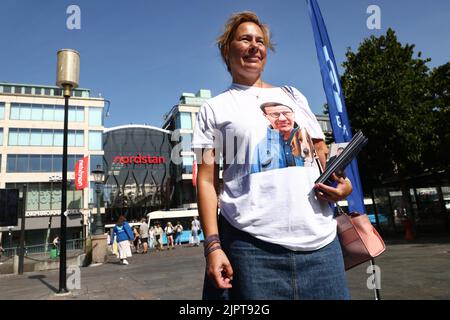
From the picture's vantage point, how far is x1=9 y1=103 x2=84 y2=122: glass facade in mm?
42000

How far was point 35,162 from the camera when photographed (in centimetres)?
4125

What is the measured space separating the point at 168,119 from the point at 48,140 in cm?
1936

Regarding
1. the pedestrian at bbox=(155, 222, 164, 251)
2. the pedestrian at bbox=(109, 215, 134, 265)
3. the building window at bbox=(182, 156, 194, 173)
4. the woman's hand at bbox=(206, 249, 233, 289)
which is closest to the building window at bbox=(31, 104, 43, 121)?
the building window at bbox=(182, 156, 194, 173)

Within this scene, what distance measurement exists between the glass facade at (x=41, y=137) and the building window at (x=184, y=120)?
13.6 metres

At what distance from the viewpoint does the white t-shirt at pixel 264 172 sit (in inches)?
58.1

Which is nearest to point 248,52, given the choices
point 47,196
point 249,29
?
point 249,29

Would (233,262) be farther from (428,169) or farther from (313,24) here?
(428,169)

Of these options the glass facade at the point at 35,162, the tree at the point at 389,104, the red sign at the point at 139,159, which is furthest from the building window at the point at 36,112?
the tree at the point at 389,104

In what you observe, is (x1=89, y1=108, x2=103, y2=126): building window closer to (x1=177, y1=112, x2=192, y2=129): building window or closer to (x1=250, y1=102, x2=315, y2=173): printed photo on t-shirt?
(x1=177, y1=112, x2=192, y2=129): building window

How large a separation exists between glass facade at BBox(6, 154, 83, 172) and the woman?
44260mm

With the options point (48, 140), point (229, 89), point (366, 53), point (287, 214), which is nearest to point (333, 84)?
point (229, 89)

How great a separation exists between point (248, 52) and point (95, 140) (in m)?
46.3

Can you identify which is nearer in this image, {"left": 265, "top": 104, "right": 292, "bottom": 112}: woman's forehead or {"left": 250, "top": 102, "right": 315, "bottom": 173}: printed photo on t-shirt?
{"left": 250, "top": 102, "right": 315, "bottom": 173}: printed photo on t-shirt

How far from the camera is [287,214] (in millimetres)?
1478
